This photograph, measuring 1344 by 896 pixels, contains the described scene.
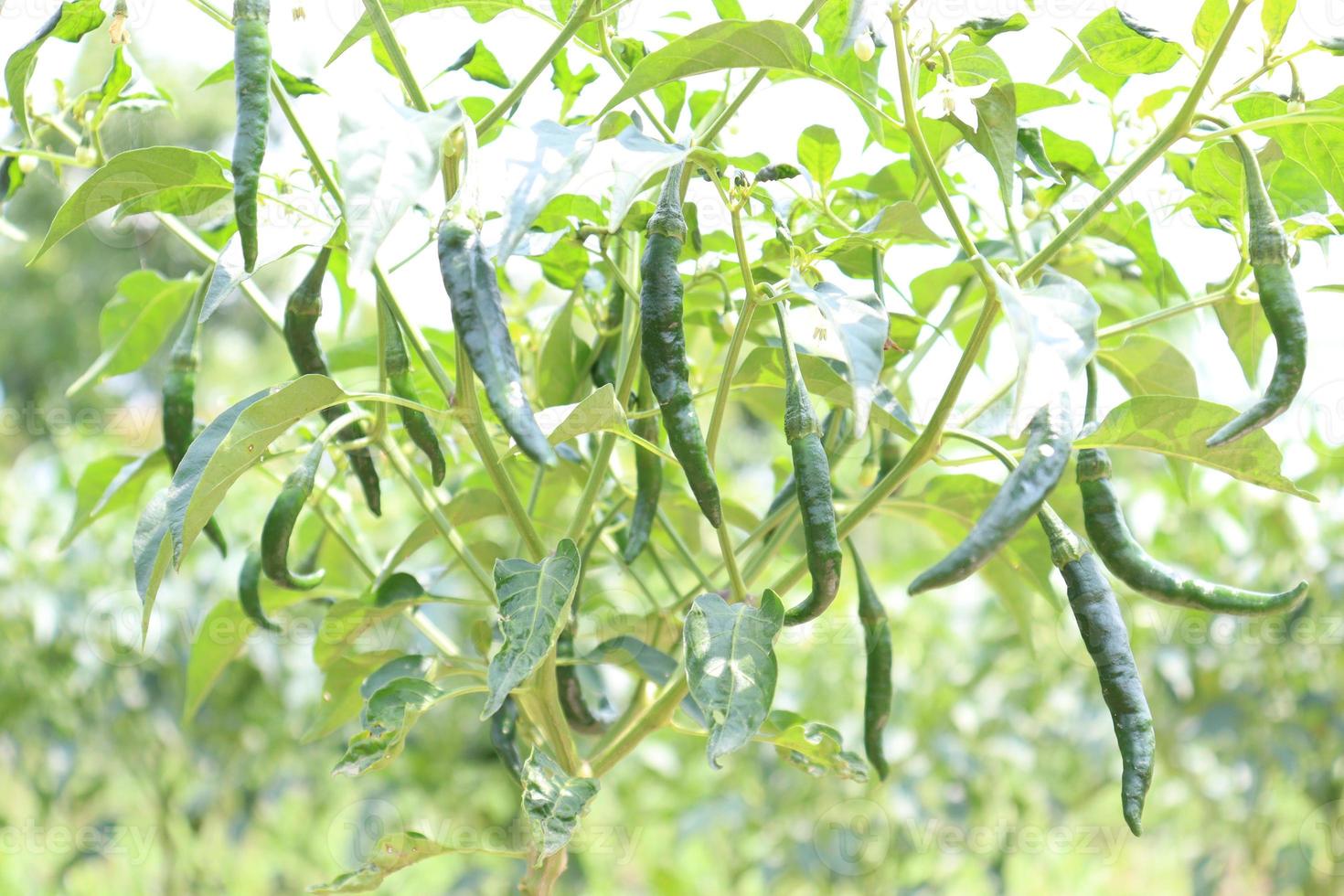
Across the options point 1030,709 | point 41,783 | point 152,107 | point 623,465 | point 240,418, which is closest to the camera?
point 240,418

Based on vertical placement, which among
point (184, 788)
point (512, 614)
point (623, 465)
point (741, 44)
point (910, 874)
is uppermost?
point (741, 44)

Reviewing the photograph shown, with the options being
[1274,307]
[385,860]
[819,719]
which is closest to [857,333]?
[1274,307]

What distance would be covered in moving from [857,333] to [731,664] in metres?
0.14

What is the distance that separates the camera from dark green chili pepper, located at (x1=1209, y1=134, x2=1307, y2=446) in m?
0.47

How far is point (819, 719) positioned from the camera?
2.04m

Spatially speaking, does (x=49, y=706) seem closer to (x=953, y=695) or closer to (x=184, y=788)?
(x=184, y=788)

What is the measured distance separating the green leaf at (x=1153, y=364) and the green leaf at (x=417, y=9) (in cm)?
37

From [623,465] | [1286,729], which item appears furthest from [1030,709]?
[623,465]

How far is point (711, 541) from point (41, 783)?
133 cm

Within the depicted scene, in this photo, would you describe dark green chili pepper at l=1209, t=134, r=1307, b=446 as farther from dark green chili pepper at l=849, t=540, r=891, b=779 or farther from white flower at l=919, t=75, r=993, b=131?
dark green chili pepper at l=849, t=540, r=891, b=779

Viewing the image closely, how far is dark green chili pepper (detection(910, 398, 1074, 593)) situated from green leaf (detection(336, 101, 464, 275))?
0.23 meters

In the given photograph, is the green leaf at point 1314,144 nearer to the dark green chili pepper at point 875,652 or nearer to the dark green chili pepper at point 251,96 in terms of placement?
the dark green chili pepper at point 875,652

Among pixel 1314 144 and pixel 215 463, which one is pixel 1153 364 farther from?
pixel 215 463

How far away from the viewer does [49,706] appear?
6.93 ft
